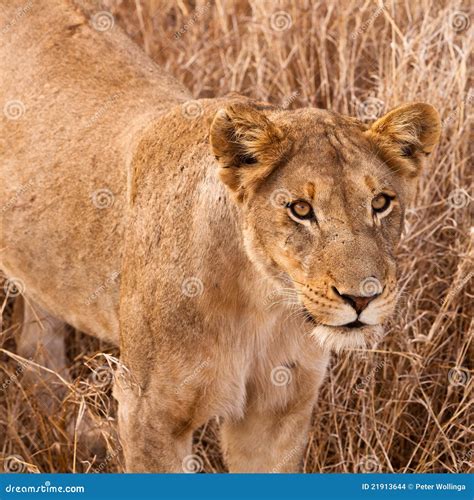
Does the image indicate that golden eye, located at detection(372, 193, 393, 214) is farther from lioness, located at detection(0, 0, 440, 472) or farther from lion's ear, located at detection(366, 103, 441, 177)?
lion's ear, located at detection(366, 103, 441, 177)

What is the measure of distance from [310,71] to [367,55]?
1.14ft

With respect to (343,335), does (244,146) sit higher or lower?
higher

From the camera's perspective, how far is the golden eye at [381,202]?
325cm

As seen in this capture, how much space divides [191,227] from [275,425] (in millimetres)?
863

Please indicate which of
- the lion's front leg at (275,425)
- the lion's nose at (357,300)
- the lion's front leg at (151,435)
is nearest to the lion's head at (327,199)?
the lion's nose at (357,300)

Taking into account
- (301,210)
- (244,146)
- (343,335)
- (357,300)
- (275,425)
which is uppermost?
(244,146)

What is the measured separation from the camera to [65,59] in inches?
181

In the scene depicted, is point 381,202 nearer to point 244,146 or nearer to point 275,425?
point 244,146

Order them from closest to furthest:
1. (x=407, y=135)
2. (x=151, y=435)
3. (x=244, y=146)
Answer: (x=244, y=146)
(x=407, y=135)
(x=151, y=435)

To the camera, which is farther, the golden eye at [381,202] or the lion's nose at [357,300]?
the golden eye at [381,202]

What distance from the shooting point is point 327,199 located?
3168 mm

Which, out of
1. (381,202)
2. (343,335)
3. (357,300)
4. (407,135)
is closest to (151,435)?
(343,335)

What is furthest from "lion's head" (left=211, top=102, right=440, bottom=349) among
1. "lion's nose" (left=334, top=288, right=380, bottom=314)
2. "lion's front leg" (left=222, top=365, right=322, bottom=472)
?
"lion's front leg" (left=222, top=365, right=322, bottom=472)

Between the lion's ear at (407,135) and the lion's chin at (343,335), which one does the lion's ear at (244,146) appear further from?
the lion's chin at (343,335)
